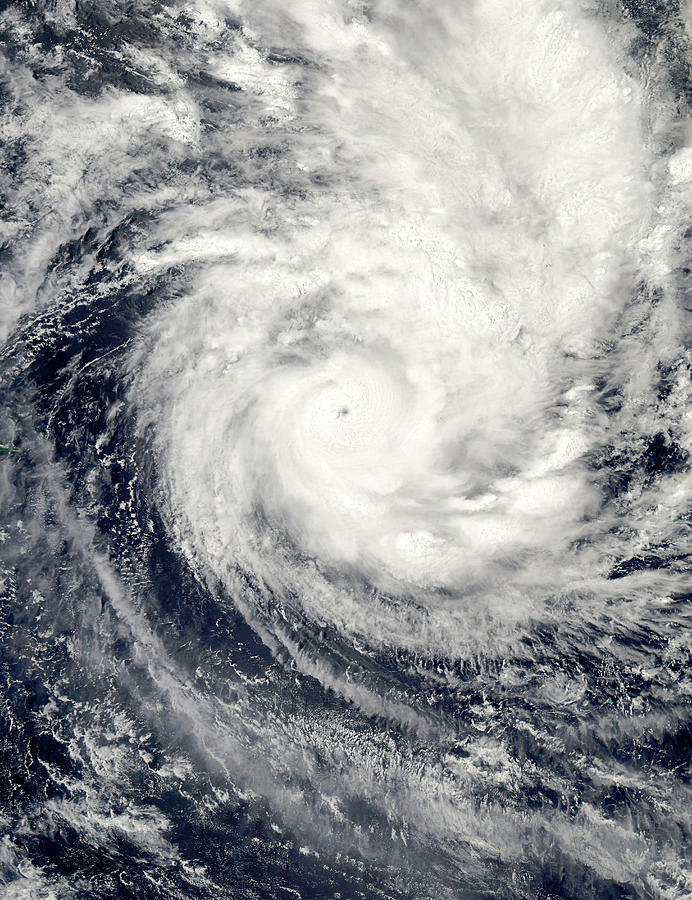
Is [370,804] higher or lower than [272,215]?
lower

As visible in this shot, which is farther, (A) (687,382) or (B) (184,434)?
(B) (184,434)

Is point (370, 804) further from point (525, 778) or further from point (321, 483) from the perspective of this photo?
point (321, 483)

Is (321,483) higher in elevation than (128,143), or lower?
lower

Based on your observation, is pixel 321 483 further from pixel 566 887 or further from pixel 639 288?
pixel 566 887

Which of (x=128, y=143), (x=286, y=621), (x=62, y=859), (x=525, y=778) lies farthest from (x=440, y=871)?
(x=128, y=143)

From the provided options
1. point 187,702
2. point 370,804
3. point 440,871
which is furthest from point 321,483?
point 440,871

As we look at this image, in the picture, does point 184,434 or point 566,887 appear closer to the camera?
point 566,887

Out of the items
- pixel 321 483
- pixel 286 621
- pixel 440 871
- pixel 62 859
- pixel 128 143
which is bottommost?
pixel 62 859
